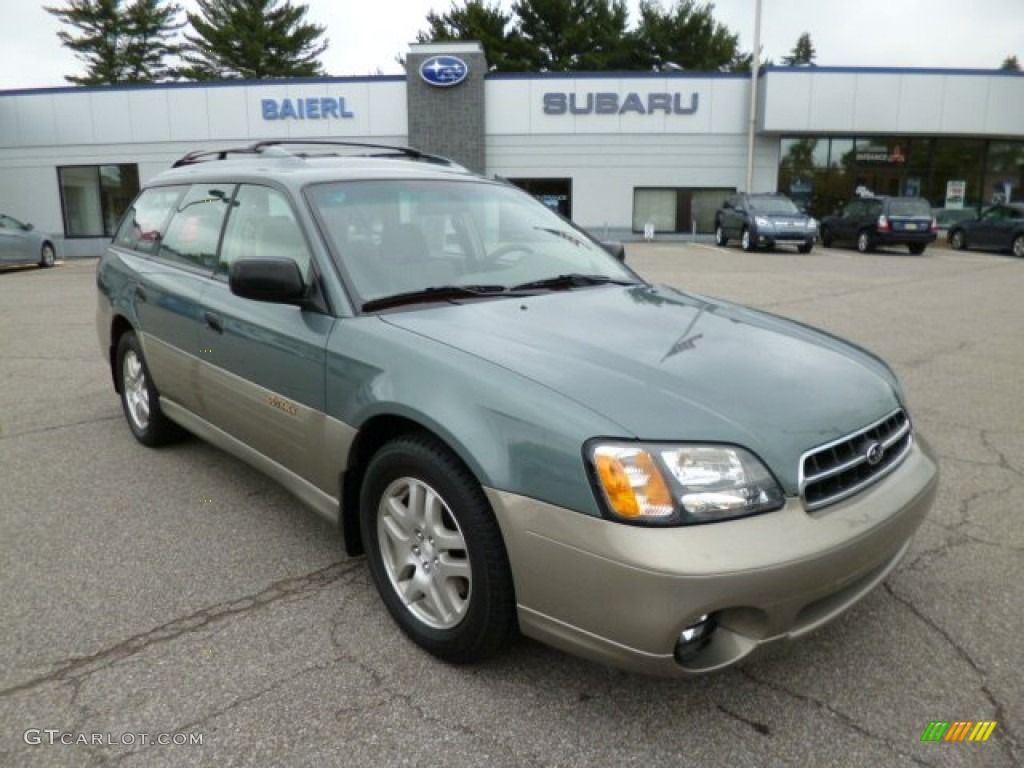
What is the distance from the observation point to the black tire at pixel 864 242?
22328 millimetres

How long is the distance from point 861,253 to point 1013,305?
11301mm

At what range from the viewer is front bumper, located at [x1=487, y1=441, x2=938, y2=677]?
200cm

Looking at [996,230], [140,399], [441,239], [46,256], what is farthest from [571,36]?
[441,239]

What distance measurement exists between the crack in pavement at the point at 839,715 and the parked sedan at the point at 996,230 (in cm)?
2276

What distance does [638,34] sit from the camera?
46.2 m

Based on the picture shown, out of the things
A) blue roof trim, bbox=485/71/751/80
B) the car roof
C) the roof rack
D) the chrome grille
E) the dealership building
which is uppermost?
blue roof trim, bbox=485/71/751/80

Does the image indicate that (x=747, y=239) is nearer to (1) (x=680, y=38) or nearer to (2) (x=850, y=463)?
(2) (x=850, y=463)

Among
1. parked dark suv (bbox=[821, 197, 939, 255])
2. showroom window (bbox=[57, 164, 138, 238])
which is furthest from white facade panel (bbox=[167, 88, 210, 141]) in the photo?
parked dark suv (bbox=[821, 197, 939, 255])

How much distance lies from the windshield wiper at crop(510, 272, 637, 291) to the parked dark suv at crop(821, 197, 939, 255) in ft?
68.0

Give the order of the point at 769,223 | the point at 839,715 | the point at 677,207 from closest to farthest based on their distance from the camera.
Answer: the point at 839,715 < the point at 769,223 < the point at 677,207

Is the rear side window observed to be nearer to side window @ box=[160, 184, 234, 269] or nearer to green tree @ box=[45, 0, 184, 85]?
side window @ box=[160, 184, 234, 269]

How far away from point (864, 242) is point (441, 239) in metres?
21.9

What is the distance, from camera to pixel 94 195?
89.8 feet

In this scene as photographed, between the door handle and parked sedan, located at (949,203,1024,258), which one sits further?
parked sedan, located at (949,203,1024,258)
